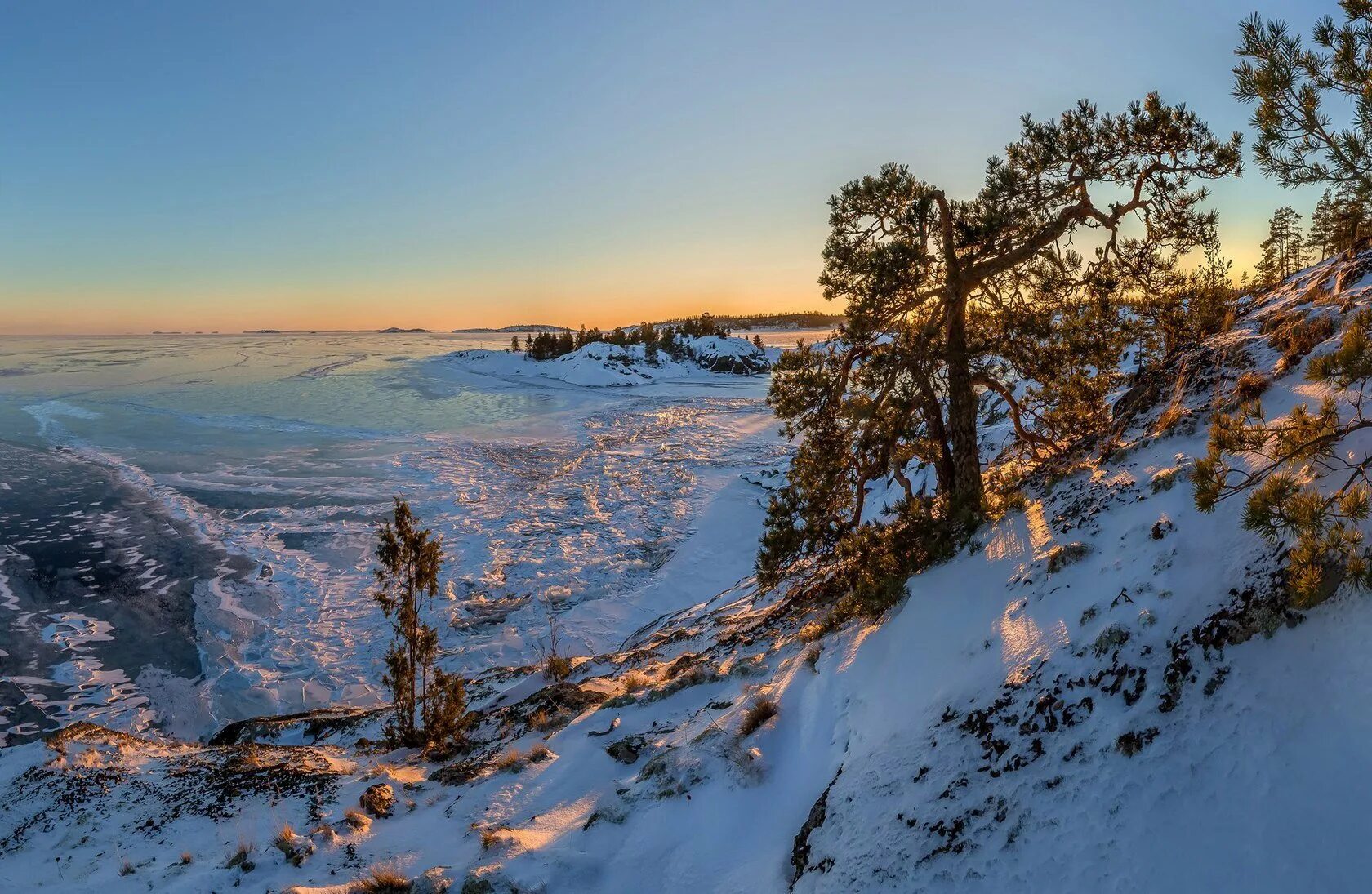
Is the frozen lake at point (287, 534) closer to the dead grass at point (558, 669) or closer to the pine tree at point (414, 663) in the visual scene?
the dead grass at point (558, 669)

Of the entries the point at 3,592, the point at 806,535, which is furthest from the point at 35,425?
the point at 806,535

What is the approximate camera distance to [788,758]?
529 centimetres

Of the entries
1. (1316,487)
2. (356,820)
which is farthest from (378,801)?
(1316,487)

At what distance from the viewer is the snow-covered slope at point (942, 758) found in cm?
273

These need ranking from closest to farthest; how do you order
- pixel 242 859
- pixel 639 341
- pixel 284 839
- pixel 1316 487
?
pixel 1316 487
pixel 242 859
pixel 284 839
pixel 639 341

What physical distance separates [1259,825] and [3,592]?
22.4 metres

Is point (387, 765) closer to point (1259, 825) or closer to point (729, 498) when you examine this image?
point (1259, 825)

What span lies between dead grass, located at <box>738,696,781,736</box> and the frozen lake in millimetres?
8593

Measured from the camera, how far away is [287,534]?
19.3 m

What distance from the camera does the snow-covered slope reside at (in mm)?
2732

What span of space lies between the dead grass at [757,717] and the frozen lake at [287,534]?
8593 millimetres

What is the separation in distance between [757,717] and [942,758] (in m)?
2.18

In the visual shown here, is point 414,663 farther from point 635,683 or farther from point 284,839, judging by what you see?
point 284,839

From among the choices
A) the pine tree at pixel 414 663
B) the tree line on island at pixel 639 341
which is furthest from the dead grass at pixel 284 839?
the tree line on island at pixel 639 341
